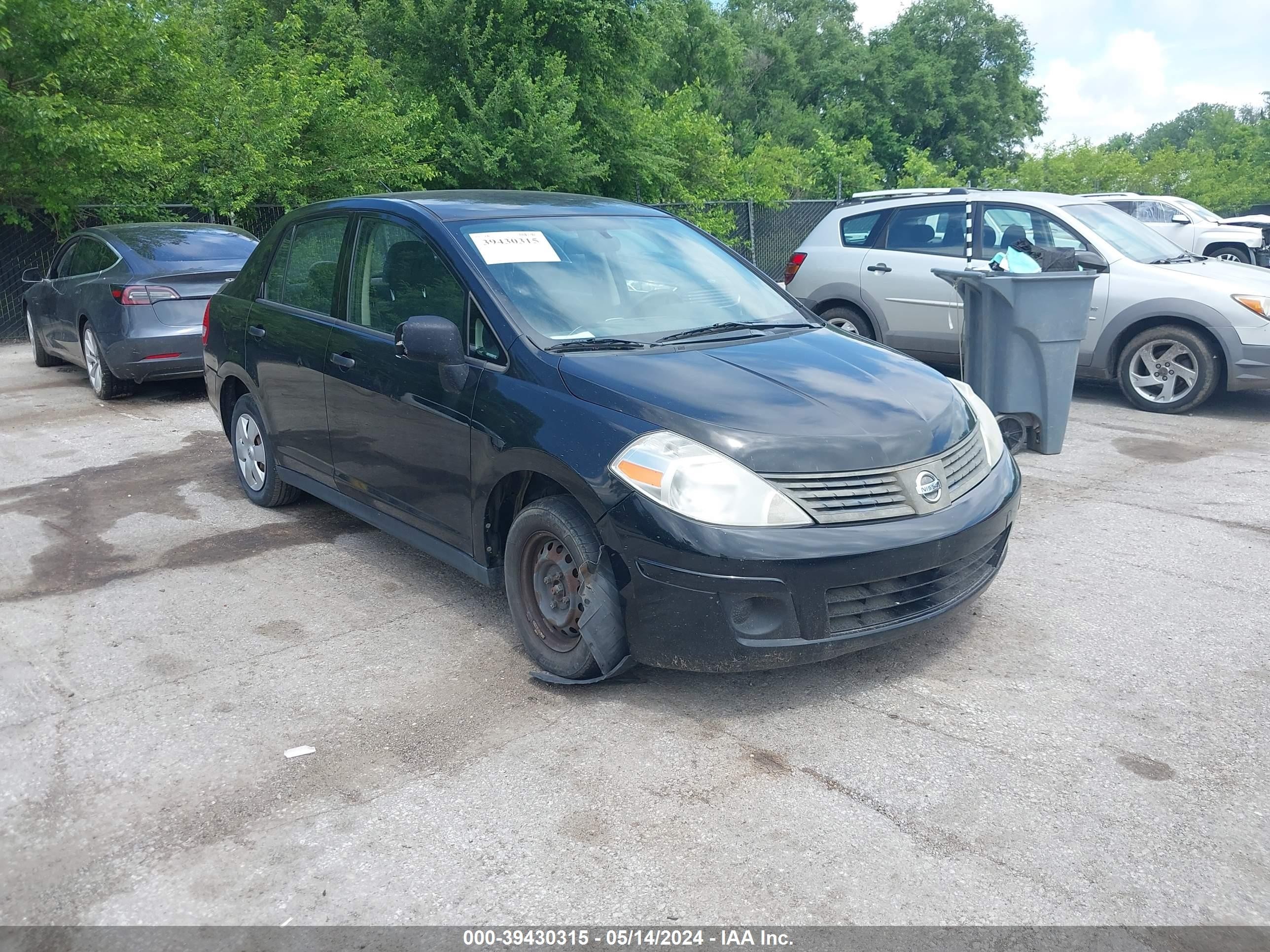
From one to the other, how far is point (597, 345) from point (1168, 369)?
6.62 m

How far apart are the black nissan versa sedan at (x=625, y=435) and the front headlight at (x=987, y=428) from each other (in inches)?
0.6

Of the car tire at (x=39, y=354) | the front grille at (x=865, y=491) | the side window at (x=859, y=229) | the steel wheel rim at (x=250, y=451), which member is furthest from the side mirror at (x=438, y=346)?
the car tire at (x=39, y=354)

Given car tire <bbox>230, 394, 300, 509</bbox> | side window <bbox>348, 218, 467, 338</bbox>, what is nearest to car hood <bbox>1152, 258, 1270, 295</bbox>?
side window <bbox>348, 218, 467, 338</bbox>

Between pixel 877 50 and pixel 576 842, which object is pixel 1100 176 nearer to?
pixel 877 50

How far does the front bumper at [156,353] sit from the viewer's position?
9.67 m

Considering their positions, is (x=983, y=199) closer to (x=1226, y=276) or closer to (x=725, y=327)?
(x=1226, y=276)

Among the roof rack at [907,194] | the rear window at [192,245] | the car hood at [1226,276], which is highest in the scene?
the roof rack at [907,194]

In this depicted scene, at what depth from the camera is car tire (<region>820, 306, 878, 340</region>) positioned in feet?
34.3

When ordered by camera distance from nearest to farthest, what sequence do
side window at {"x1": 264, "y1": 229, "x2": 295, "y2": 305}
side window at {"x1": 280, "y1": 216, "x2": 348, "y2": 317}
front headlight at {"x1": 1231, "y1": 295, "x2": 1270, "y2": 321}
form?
side window at {"x1": 280, "y1": 216, "x2": 348, "y2": 317}
side window at {"x1": 264, "y1": 229, "x2": 295, "y2": 305}
front headlight at {"x1": 1231, "y1": 295, "x2": 1270, "y2": 321}

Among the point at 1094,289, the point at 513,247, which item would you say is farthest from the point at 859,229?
the point at 513,247

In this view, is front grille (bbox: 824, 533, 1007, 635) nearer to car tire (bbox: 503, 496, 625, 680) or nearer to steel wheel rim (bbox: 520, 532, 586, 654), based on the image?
car tire (bbox: 503, 496, 625, 680)

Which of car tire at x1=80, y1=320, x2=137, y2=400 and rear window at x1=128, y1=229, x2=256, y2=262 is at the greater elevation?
rear window at x1=128, y1=229, x2=256, y2=262

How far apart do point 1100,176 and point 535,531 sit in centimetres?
3514

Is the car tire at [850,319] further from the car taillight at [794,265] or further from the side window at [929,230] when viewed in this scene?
the side window at [929,230]
